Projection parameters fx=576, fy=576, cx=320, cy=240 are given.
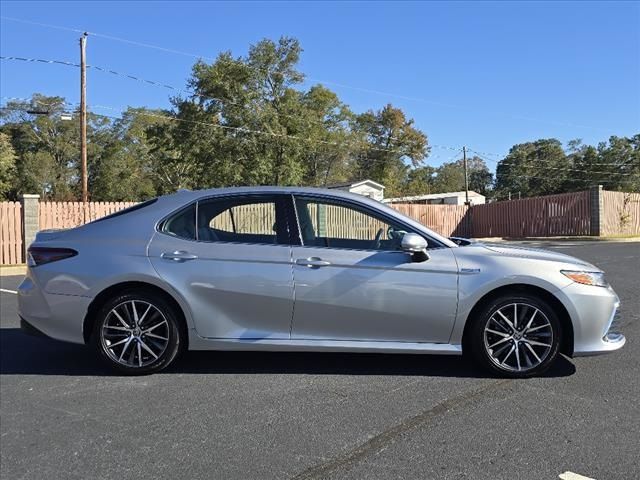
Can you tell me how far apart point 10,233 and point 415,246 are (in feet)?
59.2

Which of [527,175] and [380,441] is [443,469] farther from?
[527,175]

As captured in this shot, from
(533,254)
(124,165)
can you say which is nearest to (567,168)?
(124,165)

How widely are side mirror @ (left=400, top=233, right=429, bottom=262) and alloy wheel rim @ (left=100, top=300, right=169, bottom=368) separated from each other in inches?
83.6

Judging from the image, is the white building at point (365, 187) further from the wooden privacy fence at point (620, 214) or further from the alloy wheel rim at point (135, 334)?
the alloy wheel rim at point (135, 334)

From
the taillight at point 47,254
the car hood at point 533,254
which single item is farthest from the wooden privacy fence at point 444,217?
the taillight at point 47,254

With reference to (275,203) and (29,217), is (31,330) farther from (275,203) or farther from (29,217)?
(29,217)

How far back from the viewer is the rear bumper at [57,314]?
4926 millimetres

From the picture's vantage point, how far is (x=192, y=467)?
332 centimetres

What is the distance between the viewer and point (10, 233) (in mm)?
18969

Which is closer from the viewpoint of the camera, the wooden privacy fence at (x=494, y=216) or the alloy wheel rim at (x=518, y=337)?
the alloy wheel rim at (x=518, y=337)

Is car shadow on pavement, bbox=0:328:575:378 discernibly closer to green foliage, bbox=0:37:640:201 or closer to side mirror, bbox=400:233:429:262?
side mirror, bbox=400:233:429:262

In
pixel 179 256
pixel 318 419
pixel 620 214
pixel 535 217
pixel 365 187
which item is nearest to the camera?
pixel 318 419

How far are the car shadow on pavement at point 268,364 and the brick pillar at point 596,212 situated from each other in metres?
26.0

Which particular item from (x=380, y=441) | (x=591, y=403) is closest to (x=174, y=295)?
(x=380, y=441)
